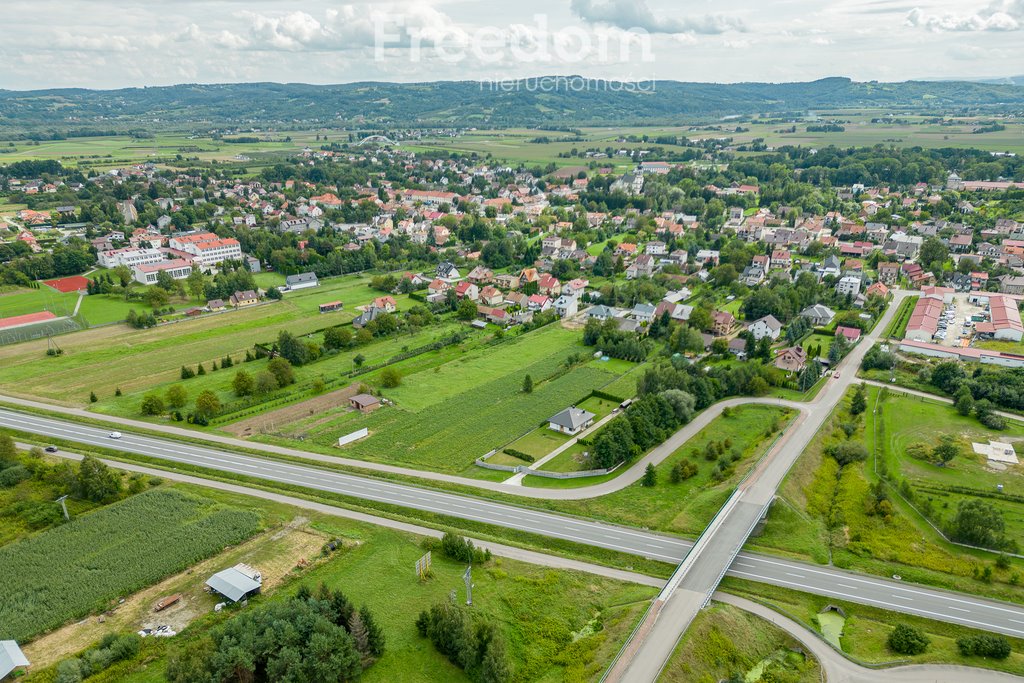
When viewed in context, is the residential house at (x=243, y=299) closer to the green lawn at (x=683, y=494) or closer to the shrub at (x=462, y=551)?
the green lawn at (x=683, y=494)

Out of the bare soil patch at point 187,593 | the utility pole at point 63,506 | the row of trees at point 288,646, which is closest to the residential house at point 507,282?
the bare soil patch at point 187,593

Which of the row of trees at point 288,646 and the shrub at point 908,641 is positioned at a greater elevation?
the row of trees at point 288,646

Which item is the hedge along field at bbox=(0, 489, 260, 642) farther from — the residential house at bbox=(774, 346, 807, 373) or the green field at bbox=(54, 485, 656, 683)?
the residential house at bbox=(774, 346, 807, 373)

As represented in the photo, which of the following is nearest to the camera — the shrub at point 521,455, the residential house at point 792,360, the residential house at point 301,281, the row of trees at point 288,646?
the row of trees at point 288,646

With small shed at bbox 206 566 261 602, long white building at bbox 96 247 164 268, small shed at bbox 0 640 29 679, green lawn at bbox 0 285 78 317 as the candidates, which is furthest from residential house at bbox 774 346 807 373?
long white building at bbox 96 247 164 268

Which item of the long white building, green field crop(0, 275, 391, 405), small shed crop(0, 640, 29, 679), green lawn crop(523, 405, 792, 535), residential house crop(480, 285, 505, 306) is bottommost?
green lawn crop(523, 405, 792, 535)

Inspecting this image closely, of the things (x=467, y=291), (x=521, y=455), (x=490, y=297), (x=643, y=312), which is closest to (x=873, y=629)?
(x=521, y=455)

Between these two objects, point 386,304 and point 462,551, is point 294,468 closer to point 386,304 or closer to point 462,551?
point 462,551
